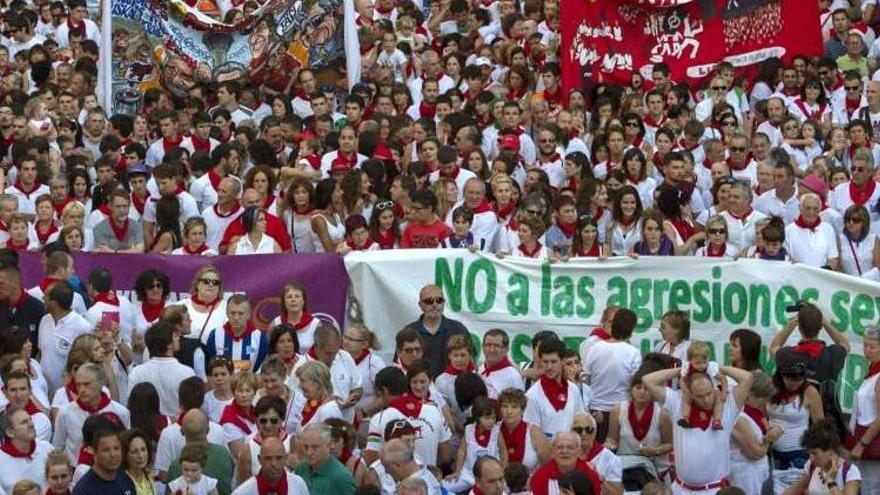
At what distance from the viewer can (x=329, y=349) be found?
17531mm

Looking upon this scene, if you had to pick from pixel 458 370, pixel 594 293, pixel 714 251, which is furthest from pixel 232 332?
pixel 714 251

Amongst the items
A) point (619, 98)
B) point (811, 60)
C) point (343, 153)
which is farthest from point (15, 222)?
point (811, 60)

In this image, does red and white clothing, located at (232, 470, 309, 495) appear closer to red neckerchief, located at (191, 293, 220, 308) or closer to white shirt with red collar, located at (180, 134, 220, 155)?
red neckerchief, located at (191, 293, 220, 308)

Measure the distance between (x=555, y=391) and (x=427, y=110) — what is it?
25.8 feet

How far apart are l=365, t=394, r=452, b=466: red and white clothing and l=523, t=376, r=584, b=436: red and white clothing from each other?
0.58 m

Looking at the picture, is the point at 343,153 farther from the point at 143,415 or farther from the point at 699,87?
the point at 143,415

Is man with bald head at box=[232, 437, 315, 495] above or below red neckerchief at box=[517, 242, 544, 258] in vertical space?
below

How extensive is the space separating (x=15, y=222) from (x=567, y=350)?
4529 mm

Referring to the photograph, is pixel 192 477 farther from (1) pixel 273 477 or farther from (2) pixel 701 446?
(2) pixel 701 446

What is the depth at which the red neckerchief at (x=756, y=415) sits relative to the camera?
1698 cm

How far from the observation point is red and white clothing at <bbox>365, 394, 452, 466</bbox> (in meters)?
16.7

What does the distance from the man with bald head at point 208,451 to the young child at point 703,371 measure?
2731 millimetres

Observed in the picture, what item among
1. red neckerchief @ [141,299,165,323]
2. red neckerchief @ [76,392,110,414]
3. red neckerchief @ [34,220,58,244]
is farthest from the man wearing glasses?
red neckerchief @ [34,220,58,244]

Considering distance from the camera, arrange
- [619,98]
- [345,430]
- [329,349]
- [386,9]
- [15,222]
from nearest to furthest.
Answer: [345,430], [329,349], [15,222], [619,98], [386,9]
